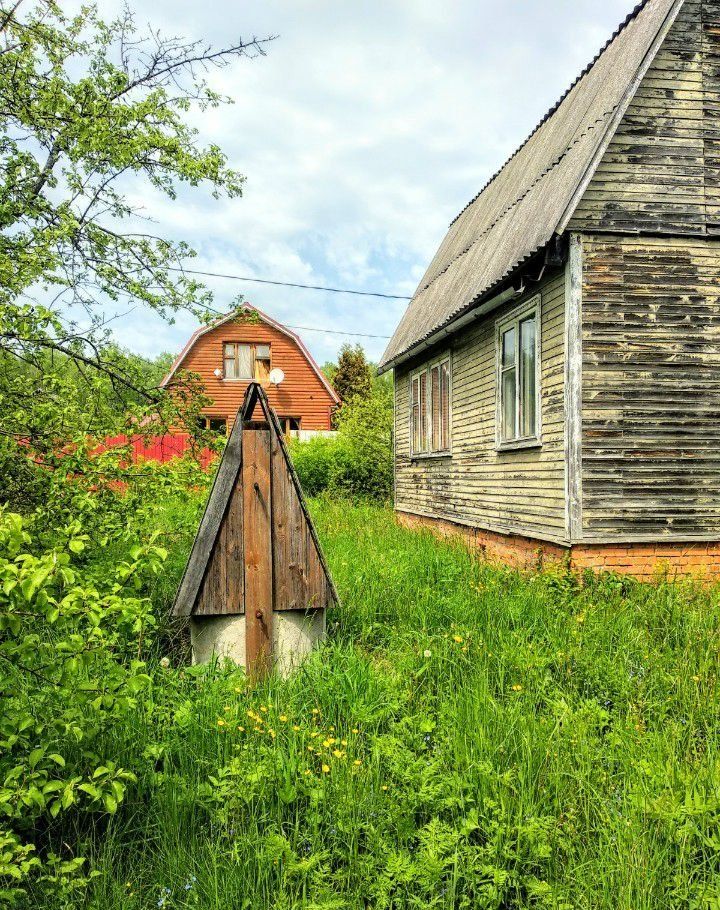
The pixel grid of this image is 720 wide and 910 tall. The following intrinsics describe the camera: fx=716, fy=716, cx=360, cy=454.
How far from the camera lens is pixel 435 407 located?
1385cm

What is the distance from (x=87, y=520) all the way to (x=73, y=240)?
2.70 meters

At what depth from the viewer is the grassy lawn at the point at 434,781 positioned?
289cm

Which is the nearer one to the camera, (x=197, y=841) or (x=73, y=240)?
(x=197, y=841)

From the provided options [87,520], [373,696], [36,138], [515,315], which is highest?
[36,138]

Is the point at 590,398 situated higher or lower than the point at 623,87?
lower

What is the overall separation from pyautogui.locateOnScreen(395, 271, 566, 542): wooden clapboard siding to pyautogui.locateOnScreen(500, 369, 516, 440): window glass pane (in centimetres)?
24

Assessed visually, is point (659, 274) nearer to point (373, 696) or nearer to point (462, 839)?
point (373, 696)

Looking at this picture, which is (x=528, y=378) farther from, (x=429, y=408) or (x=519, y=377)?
(x=429, y=408)

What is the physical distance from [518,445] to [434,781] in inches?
248

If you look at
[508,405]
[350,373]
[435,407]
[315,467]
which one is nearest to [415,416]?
[435,407]

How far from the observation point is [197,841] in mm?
3195

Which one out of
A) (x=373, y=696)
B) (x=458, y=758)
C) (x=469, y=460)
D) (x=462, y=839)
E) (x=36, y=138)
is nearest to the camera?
(x=462, y=839)

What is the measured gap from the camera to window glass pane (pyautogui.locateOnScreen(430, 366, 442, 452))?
13594mm

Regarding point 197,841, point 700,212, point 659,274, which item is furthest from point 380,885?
A: point 700,212
